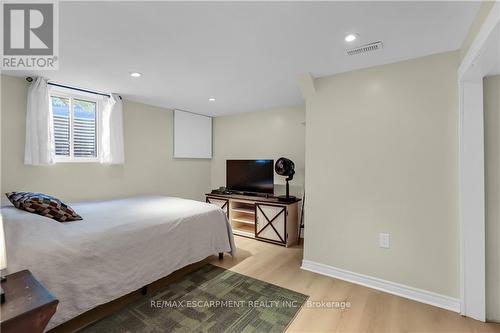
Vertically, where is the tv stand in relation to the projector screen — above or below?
below

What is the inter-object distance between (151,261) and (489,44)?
3.00m

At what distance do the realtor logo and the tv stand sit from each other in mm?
2990

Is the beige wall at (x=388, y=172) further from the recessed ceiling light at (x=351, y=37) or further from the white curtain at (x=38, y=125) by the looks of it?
the white curtain at (x=38, y=125)

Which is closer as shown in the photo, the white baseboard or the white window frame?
the white baseboard

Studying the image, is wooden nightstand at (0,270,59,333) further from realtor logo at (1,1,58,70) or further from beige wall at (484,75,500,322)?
beige wall at (484,75,500,322)

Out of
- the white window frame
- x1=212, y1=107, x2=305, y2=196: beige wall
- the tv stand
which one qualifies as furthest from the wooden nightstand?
x1=212, y1=107, x2=305, y2=196: beige wall

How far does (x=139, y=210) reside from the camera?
266 cm

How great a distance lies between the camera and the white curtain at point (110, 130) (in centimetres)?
333

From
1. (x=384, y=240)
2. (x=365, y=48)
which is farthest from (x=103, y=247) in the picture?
(x=365, y=48)

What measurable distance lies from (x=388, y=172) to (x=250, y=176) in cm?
239

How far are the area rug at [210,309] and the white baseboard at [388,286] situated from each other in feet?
1.89

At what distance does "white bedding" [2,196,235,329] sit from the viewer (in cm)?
159

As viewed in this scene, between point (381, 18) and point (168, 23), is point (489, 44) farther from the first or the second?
point (168, 23)

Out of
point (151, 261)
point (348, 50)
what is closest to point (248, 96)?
point (348, 50)
